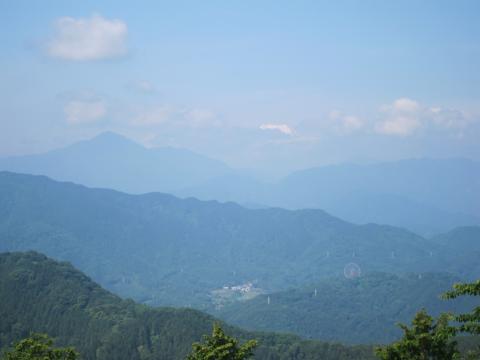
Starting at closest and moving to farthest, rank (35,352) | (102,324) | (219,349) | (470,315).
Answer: (470,315)
(219,349)
(35,352)
(102,324)

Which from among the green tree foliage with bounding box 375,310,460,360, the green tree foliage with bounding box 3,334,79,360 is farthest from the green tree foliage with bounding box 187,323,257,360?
the green tree foliage with bounding box 3,334,79,360

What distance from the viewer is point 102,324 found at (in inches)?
4929

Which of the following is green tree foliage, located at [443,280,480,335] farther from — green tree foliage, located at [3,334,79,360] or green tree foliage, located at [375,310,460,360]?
green tree foliage, located at [3,334,79,360]

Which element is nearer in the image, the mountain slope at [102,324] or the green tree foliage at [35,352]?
the green tree foliage at [35,352]

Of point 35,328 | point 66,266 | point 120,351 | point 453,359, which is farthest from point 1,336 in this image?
point 453,359

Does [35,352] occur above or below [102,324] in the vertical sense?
above

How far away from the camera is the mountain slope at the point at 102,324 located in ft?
374

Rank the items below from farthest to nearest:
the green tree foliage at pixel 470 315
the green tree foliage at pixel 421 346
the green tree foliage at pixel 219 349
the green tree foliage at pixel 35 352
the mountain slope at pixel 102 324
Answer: the mountain slope at pixel 102 324
the green tree foliage at pixel 35 352
the green tree foliage at pixel 219 349
the green tree foliage at pixel 421 346
the green tree foliage at pixel 470 315

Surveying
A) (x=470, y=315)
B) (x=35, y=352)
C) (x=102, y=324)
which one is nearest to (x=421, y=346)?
(x=470, y=315)

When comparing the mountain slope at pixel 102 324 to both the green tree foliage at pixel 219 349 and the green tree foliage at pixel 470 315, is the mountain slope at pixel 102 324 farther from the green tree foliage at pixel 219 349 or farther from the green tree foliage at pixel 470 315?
the green tree foliage at pixel 470 315

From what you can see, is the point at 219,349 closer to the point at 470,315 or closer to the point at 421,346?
the point at 421,346

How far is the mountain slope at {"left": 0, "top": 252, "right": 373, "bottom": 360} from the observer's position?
374 feet

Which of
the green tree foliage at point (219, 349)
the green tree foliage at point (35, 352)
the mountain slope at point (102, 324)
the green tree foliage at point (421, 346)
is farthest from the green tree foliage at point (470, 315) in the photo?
the mountain slope at point (102, 324)

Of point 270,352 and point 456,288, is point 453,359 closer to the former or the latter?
point 456,288
